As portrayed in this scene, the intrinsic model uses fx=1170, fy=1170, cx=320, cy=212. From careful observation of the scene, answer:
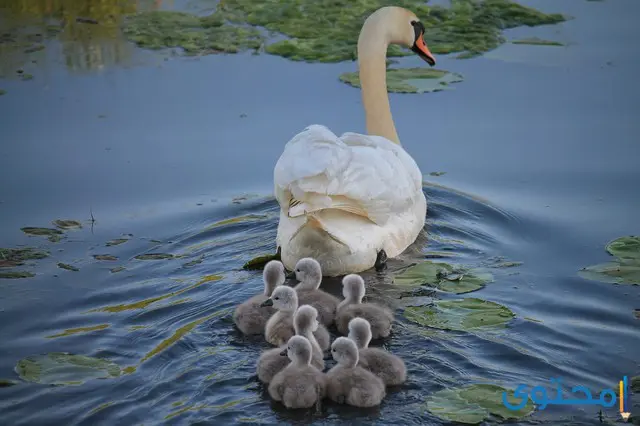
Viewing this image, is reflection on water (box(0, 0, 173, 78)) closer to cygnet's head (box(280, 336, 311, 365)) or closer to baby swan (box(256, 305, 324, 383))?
baby swan (box(256, 305, 324, 383))

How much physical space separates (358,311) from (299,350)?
119 cm

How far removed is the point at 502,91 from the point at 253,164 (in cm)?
315

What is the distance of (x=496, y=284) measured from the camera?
8945 mm

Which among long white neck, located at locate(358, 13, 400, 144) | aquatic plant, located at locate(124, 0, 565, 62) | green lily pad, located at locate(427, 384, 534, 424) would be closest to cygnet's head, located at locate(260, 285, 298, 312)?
green lily pad, located at locate(427, 384, 534, 424)

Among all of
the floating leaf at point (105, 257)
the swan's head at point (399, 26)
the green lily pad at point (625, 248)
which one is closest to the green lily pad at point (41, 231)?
the floating leaf at point (105, 257)

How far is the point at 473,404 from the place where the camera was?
6879 millimetres

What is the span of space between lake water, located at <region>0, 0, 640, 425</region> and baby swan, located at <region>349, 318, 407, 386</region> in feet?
0.36

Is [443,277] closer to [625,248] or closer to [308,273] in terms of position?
[308,273]

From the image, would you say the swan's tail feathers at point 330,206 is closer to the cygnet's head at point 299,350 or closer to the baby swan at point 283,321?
the baby swan at point 283,321

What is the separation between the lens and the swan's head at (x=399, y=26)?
11398 millimetres

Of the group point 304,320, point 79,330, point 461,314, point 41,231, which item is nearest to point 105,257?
point 41,231

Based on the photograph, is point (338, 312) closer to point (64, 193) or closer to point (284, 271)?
point (284, 271)

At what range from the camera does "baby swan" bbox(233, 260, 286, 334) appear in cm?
818

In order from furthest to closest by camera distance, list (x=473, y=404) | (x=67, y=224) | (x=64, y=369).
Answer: (x=67, y=224), (x=64, y=369), (x=473, y=404)
